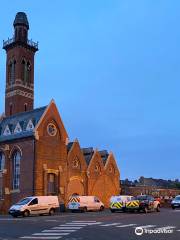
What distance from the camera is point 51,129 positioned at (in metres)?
61.2

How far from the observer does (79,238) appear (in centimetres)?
1984

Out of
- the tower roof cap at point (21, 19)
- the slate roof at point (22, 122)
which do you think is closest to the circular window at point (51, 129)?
the slate roof at point (22, 122)

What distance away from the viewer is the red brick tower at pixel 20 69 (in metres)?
77.7

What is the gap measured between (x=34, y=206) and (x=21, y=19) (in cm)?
4933

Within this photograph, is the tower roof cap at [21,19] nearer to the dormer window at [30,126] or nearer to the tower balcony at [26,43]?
the tower balcony at [26,43]

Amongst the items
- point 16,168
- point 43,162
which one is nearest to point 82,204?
point 43,162

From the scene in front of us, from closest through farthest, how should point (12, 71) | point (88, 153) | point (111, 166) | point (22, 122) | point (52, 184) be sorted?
1. point (52, 184)
2. point (22, 122)
3. point (88, 153)
4. point (111, 166)
5. point (12, 71)

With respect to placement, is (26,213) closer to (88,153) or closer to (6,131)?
(6,131)

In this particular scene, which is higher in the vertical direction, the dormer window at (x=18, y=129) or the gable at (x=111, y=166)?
the dormer window at (x=18, y=129)

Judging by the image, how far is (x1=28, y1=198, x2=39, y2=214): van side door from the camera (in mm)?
42372

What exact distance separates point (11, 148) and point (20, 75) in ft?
69.4

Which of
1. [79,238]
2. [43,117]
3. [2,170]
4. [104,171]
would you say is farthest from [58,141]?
[79,238]

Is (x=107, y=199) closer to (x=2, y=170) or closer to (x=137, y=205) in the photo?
(x=2, y=170)

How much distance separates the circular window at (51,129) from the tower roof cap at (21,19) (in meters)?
29.5
